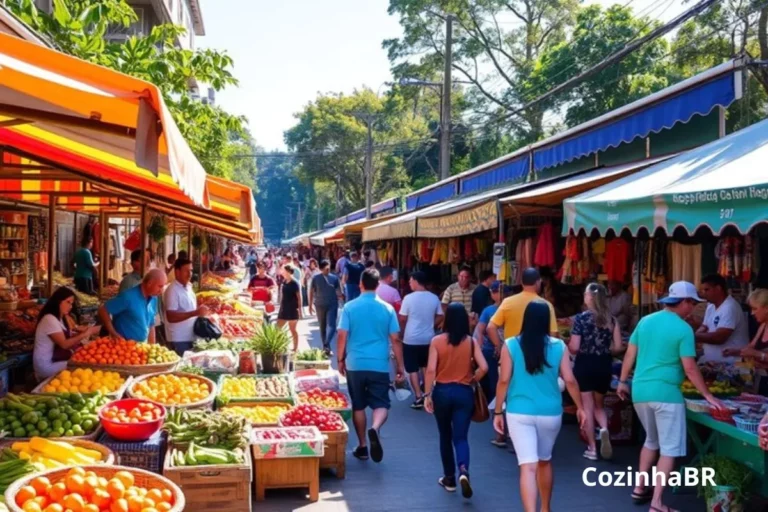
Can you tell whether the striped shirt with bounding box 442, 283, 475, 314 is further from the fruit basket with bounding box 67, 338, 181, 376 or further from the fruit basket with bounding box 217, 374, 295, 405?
the fruit basket with bounding box 67, 338, 181, 376

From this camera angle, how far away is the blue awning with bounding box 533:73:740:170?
9609mm

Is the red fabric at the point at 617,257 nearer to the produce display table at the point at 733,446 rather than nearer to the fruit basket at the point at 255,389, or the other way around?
the produce display table at the point at 733,446

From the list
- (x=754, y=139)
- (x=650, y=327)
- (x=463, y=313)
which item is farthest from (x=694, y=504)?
(x=754, y=139)

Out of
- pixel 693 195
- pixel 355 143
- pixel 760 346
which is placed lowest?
pixel 760 346

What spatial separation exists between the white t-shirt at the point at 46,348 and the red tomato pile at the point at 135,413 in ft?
6.82

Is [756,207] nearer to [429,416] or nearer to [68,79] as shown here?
[68,79]

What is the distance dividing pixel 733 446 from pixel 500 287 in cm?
413

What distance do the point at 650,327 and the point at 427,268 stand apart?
1483cm

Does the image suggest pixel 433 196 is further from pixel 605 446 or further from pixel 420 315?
pixel 605 446

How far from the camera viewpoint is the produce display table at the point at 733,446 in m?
5.79

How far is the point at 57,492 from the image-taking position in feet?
13.6

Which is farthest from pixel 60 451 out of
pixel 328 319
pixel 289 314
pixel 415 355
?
pixel 328 319

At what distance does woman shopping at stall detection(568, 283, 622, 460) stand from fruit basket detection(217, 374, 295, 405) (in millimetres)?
3139

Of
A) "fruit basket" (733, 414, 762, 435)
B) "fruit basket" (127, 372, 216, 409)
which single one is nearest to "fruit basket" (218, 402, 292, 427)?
"fruit basket" (127, 372, 216, 409)
